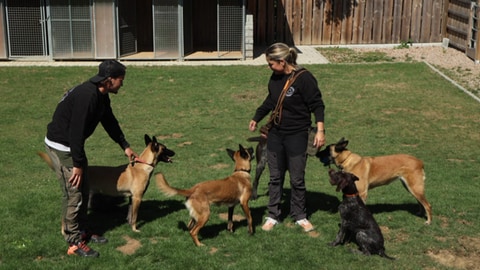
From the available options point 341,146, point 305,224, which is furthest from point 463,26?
point 305,224

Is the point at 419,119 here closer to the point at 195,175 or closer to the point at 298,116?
the point at 195,175

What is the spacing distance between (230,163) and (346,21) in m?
13.2

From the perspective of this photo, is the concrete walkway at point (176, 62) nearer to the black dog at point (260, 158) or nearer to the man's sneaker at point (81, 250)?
the black dog at point (260, 158)

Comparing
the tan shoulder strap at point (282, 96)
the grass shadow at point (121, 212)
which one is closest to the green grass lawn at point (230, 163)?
the grass shadow at point (121, 212)

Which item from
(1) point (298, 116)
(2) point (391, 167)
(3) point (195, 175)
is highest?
(1) point (298, 116)

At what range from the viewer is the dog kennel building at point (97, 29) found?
1956 centimetres

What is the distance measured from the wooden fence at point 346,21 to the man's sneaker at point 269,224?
15942 mm

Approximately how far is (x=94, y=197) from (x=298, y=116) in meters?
3.15

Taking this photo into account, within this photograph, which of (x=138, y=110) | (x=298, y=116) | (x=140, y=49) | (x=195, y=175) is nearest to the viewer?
(x=298, y=116)

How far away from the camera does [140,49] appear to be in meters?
22.2

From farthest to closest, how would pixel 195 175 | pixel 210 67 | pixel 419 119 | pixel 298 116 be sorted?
pixel 210 67, pixel 419 119, pixel 195 175, pixel 298 116

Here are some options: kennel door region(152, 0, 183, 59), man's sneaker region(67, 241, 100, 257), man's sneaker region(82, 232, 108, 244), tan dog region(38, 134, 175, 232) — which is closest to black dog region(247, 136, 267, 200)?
tan dog region(38, 134, 175, 232)

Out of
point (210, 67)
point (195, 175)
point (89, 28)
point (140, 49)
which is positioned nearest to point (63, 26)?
point (89, 28)

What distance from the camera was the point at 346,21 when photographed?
2309cm
